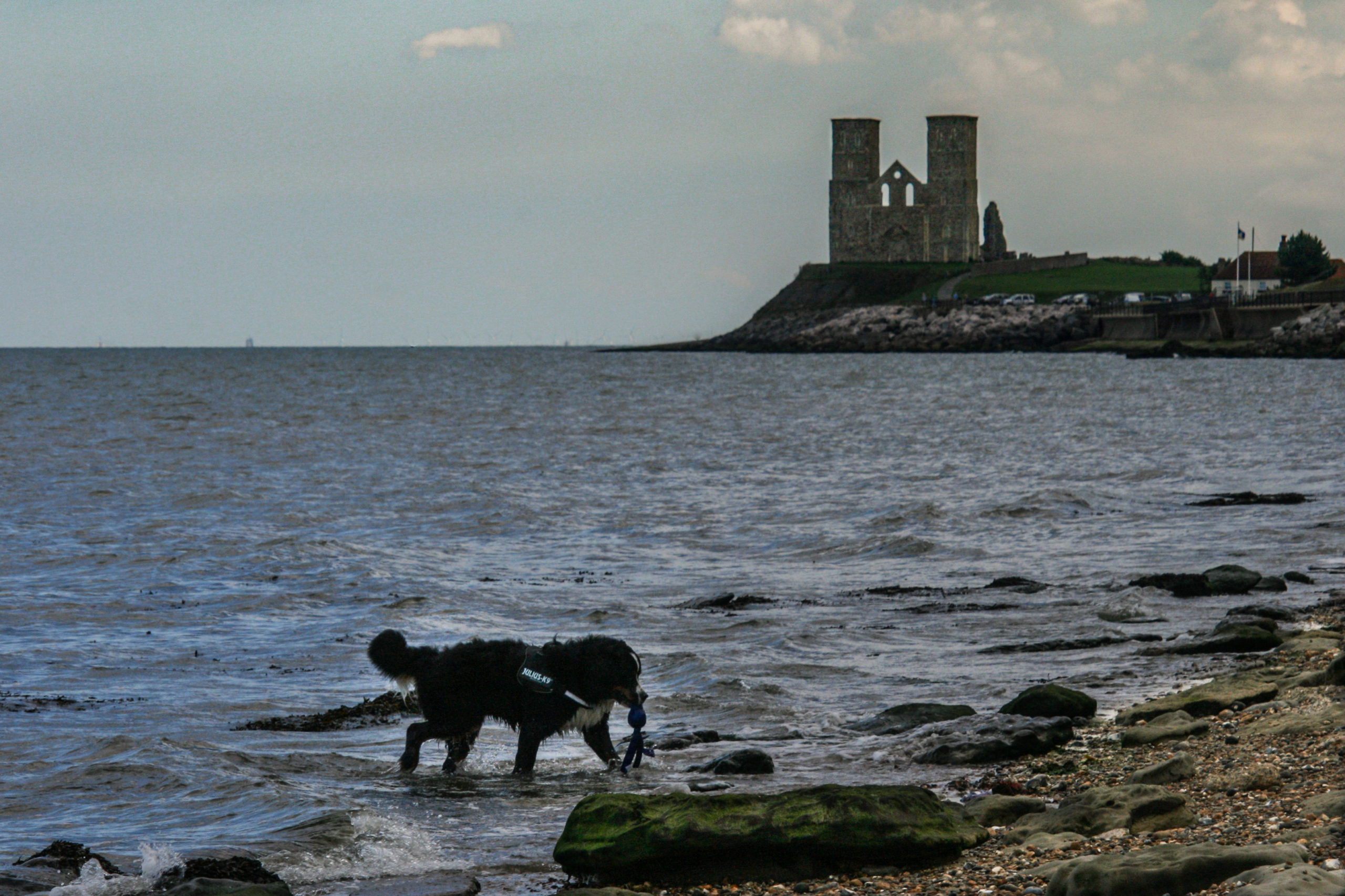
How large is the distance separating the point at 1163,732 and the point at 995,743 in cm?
106

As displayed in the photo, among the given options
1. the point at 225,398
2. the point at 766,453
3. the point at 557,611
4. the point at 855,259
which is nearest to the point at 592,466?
the point at 766,453

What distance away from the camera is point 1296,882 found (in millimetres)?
5035

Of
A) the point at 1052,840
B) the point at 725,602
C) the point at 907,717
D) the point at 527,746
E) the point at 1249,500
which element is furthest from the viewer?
the point at 1249,500

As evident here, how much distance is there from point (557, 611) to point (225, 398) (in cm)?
6015

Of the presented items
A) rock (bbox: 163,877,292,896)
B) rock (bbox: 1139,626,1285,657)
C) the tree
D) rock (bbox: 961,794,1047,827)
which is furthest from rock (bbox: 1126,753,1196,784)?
the tree

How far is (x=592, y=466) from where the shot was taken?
34125 millimetres

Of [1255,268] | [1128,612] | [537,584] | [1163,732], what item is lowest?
[537,584]

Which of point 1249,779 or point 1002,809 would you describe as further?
point 1002,809

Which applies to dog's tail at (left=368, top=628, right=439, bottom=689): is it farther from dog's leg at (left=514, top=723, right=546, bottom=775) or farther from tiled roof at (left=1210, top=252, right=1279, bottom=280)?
tiled roof at (left=1210, top=252, right=1279, bottom=280)

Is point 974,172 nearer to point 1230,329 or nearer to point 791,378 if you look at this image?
point 1230,329

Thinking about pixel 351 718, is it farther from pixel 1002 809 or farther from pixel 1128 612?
pixel 1128 612

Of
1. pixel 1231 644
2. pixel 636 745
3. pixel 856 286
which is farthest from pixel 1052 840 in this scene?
pixel 856 286

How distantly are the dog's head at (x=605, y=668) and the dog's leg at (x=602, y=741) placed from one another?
1.19ft

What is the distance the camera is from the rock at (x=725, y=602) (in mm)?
16000
